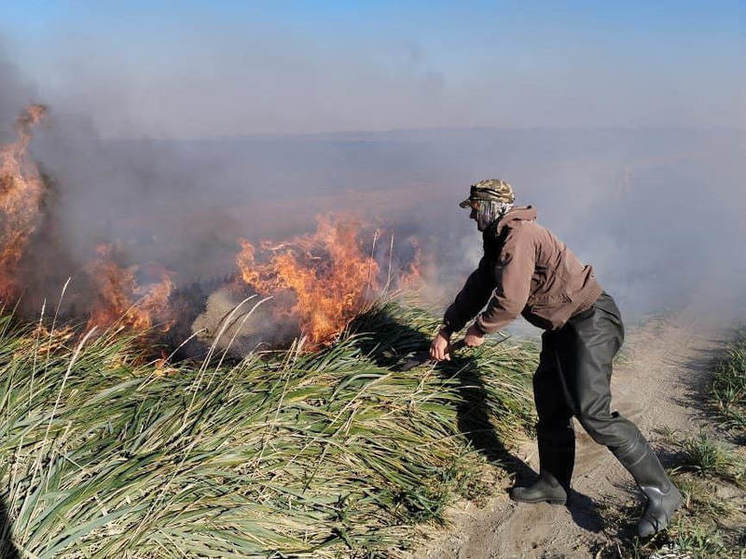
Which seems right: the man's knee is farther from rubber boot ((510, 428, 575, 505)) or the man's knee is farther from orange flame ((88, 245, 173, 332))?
orange flame ((88, 245, 173, 332))

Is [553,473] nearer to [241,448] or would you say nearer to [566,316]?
[566,316]

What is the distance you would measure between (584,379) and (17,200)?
20.3 ft

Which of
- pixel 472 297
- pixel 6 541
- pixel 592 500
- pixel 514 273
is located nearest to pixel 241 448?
pixel 6 541

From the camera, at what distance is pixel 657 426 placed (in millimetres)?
4094

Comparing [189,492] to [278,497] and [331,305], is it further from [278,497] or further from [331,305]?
[331,305]

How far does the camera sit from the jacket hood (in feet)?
9.12

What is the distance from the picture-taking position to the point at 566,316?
290 centimetres

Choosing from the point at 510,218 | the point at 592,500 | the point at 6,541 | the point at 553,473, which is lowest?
the point at 592,500

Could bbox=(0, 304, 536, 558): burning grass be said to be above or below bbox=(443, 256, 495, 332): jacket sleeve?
below

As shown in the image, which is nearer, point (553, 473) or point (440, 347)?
point (440, 347)

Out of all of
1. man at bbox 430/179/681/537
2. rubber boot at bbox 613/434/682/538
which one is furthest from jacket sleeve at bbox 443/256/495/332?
rubber boot at bbox 613/434/682/538

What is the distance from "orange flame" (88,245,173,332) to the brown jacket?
3.30 meters

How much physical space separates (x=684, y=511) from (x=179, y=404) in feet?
9.36

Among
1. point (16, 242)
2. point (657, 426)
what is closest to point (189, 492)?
point (657, 426)
